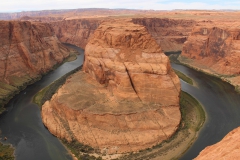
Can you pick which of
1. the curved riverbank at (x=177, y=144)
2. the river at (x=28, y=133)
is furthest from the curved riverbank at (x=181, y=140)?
the river at (x=28, y=133)

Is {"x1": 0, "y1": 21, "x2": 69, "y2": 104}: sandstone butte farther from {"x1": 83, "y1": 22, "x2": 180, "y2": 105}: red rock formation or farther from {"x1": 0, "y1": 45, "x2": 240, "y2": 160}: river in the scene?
{"x1": 83, "y1": 22, "x2": 180, "y2": 105}: red rock formation

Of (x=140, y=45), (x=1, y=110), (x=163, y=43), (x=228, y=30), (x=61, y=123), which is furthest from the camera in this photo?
(x=163, y=43)

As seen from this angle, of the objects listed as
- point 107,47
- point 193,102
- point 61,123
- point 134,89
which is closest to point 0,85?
point 61,123

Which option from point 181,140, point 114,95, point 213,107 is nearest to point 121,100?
point 114,95

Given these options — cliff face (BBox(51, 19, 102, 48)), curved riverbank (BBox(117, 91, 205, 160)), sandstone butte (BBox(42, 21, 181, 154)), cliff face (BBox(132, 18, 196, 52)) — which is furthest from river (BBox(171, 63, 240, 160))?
cliff face (BBox(51, 19, 102, 48))

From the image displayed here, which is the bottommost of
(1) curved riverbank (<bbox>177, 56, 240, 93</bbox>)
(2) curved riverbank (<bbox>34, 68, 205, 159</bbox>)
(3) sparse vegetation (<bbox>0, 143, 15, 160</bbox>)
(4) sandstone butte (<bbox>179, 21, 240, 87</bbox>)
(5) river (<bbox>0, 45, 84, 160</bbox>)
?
(3) sparse vegetation (<bbox>0, 143, 15, 160</bbox>)

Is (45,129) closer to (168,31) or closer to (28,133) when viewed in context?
(28,133)

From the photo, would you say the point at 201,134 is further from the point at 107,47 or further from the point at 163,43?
the point at 163,43
